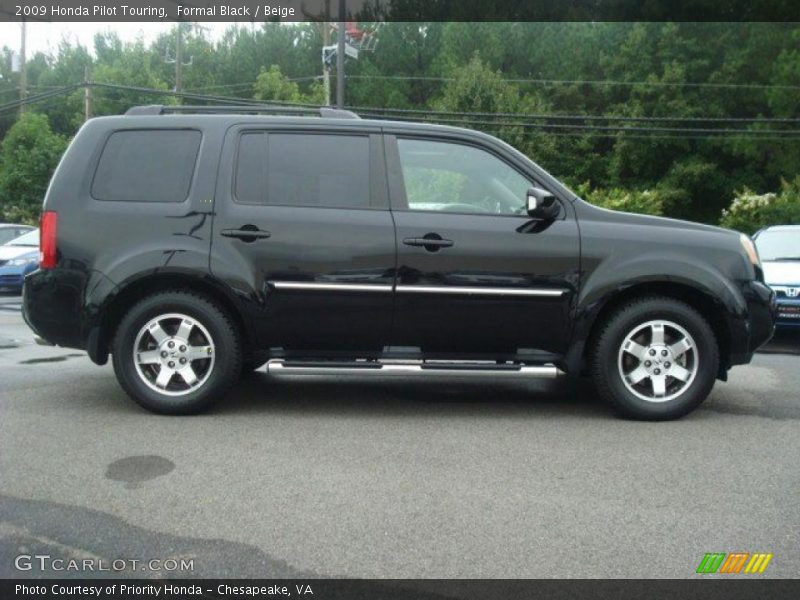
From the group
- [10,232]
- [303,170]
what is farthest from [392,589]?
[10,232]

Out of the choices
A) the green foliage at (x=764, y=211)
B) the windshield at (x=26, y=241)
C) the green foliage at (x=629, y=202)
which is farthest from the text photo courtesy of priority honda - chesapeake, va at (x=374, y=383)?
the green foliage at (x=629, y=202)

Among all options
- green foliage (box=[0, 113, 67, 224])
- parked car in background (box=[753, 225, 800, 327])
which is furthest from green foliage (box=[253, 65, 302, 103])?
parked car in background (box=[753, 225, 800, 327])

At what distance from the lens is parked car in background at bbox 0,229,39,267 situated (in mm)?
17156

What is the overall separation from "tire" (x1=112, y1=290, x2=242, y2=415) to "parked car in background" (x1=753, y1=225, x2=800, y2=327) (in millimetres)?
7333

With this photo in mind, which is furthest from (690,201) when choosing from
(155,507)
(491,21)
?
(155,507)

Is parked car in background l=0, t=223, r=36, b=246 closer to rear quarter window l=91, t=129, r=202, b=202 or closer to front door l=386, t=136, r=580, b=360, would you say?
rear quarter window l=91, t=129, r=202, b=202

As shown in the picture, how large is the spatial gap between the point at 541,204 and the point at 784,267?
652cm

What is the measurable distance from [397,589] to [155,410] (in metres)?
3.03

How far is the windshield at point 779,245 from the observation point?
1136 cm

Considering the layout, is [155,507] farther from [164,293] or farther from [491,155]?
[491,155]

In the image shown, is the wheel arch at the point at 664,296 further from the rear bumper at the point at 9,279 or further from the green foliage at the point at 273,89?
the green foliage at the point at 273,89

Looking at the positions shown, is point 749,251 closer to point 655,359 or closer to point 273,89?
point 655,359

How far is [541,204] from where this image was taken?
5.59m

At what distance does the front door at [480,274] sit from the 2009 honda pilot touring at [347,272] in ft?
0.03
